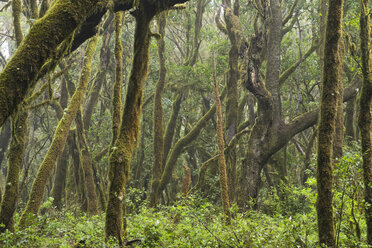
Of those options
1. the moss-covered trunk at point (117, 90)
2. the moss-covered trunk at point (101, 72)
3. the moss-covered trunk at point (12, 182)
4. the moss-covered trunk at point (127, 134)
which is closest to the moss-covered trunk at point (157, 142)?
the moss-covered trunk at point (101, 72)

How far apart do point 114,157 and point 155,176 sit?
6.98m

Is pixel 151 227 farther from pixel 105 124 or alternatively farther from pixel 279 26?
pixel 105 124

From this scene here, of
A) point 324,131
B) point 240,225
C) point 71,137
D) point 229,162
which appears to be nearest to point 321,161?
point 324,131

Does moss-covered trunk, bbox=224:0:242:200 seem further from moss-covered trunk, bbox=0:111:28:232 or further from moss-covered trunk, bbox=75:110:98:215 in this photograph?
moss-covered trunk, bbox=0:111:28:232

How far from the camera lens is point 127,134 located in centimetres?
552

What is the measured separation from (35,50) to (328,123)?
370cm

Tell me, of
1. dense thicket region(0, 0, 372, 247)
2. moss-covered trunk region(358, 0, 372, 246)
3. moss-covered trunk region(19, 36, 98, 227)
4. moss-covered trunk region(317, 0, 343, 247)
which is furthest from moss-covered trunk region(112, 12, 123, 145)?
moss-covered trunk region(358, 0, 372, 246)

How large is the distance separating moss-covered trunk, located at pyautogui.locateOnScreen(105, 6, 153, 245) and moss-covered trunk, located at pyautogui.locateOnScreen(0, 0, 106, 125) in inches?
87.9

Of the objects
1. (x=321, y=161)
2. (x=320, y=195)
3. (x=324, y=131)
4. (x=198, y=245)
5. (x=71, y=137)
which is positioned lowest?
(x=198, y=245)

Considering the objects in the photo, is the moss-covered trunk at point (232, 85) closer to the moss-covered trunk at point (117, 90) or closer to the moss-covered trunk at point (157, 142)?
the moss-covered trunk at point (157, 142)

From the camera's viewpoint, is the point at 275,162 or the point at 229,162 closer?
the point at 229,162

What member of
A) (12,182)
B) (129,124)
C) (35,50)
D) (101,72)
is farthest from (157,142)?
(35,50)

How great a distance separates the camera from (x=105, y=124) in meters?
15.6

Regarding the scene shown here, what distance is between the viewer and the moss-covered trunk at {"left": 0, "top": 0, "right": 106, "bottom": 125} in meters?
2.70
